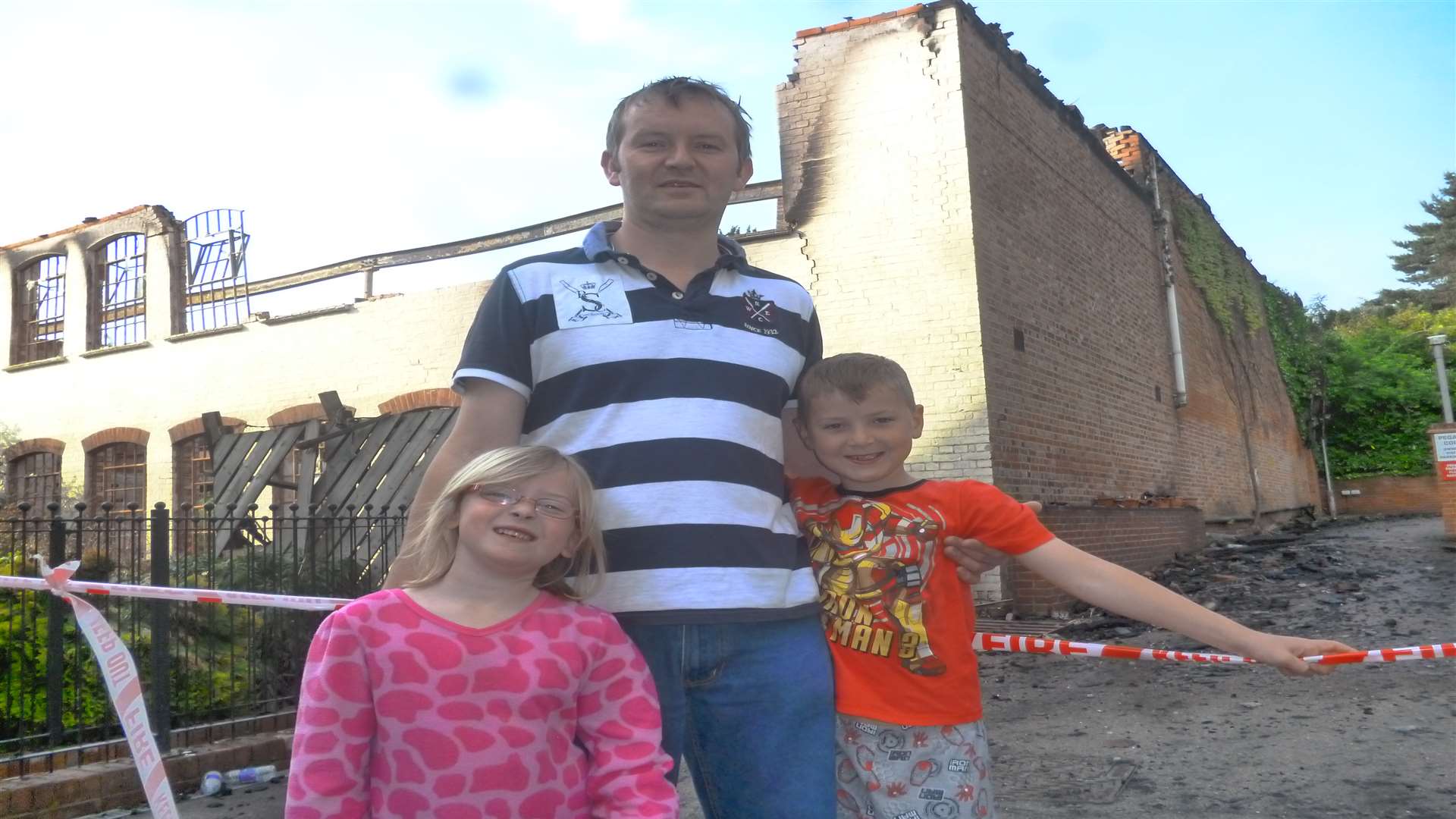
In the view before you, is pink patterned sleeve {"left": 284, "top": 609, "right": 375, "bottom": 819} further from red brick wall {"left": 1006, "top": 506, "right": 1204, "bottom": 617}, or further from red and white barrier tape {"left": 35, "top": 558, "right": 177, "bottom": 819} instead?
red brick wall {"left": 1006, "top": 506, "right": 1204, "bottom": 617}

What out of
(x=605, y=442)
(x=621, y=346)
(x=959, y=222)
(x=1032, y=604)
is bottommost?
(x=1032, y=604)

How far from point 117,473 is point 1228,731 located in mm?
14956

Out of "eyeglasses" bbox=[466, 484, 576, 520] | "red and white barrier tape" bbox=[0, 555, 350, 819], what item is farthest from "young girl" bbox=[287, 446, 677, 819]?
"red and white barrier tape" bbox=[0, 555, 350, 819]

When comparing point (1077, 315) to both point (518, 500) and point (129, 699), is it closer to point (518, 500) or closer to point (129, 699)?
point (129, 699)

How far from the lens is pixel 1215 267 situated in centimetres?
1773

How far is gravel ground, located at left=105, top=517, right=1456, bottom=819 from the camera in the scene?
12.9 feet

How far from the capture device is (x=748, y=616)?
169 centimetres

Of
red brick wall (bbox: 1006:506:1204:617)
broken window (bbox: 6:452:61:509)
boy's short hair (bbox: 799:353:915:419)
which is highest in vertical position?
broken window (bbox: 6:452:61:509)

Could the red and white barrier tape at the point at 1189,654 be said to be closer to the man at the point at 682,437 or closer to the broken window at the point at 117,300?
the man at the point at 682,437

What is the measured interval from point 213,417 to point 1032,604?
30.6 feet

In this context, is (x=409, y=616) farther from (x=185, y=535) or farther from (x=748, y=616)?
(x=185, y=535)

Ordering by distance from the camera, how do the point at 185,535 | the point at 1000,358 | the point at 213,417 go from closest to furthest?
the point at 185,535
the point at 1000,358
the point at 213,417

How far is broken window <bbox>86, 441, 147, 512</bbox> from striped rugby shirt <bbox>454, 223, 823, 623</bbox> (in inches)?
578

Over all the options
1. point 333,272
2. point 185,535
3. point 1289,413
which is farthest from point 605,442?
point 1289,413
